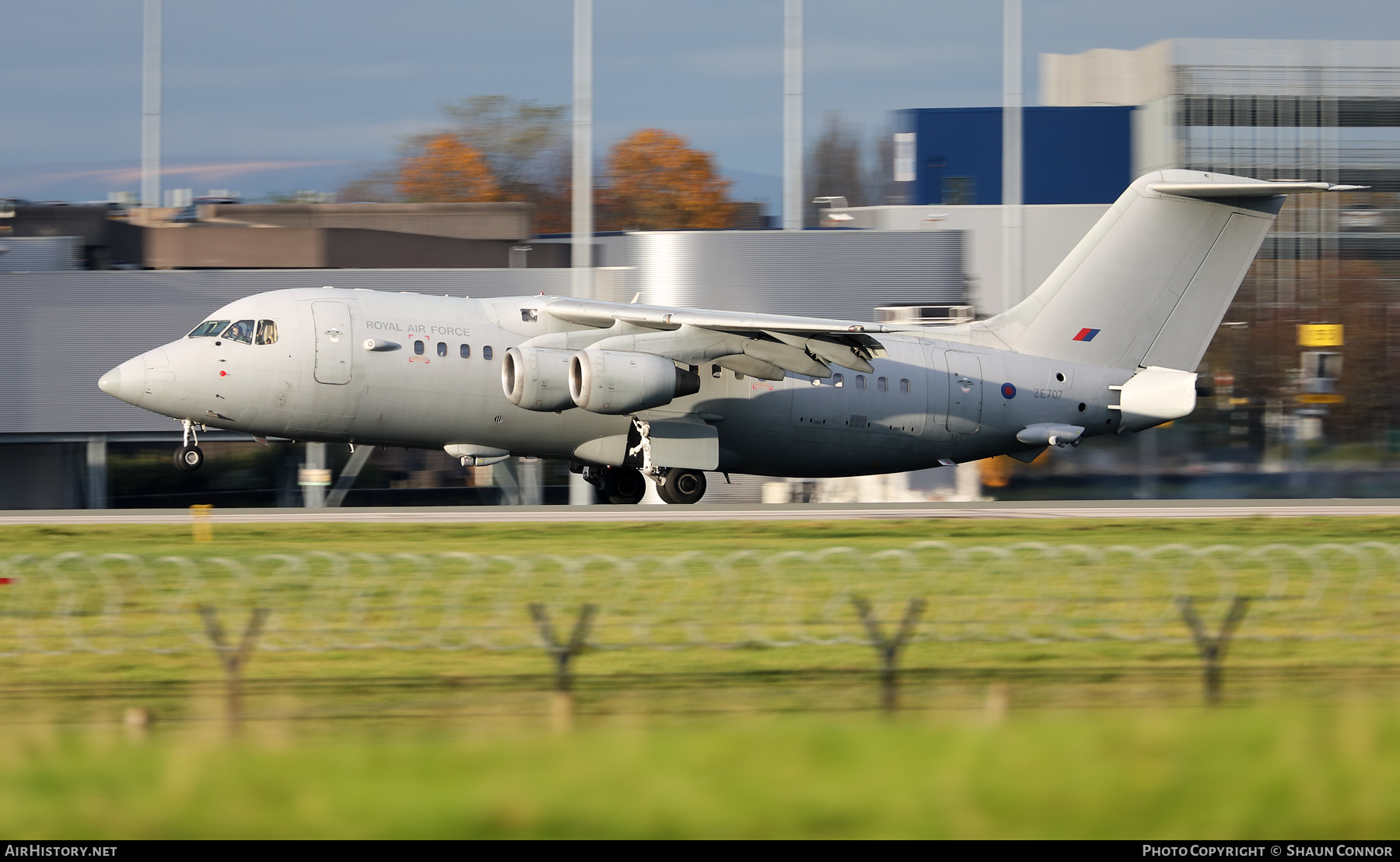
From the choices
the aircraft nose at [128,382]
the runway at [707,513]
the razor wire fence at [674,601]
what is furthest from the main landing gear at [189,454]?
the razor wire fence at [674,601]

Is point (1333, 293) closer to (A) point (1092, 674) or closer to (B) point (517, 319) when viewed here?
(B) point (517, 319)

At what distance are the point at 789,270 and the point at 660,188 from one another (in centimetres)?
3953

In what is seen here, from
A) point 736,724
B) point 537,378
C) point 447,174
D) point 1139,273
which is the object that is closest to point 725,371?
point 537,378

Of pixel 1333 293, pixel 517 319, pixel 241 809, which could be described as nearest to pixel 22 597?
pixel 241 809

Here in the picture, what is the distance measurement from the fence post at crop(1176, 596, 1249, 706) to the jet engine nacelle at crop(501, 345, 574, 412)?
525 inches

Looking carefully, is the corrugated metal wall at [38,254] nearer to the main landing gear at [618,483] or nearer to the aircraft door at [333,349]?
the aircraft door at [333,349]

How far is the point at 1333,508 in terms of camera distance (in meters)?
25.9

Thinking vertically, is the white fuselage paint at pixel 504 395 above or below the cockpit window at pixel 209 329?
below

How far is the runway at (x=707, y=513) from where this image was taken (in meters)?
23.0

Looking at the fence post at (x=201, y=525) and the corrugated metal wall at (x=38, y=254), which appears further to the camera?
the corrugated metal wall at (x=38, y=254)

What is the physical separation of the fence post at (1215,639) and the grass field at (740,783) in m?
2.68

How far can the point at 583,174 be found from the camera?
36.9 m

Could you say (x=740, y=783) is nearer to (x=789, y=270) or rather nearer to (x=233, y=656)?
(x=233, y=656)

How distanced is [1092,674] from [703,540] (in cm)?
924
